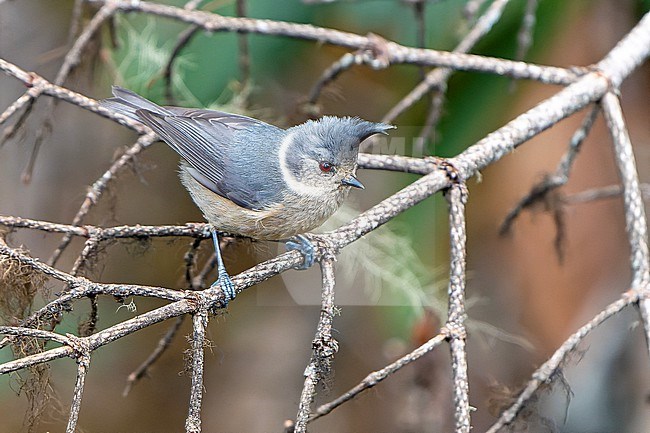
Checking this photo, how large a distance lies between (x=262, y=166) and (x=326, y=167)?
19 centimetres

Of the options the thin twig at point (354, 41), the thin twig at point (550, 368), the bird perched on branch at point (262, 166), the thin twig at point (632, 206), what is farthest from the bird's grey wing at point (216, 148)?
the thin twig at point (632, 206)

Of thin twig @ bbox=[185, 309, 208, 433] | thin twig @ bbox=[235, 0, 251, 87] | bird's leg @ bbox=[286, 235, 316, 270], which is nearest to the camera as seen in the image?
thin twig @ bbox=[185, 309, 208, 433]

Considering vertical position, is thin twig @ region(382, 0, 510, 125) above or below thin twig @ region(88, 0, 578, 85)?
above

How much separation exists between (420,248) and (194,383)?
2125 millimetres

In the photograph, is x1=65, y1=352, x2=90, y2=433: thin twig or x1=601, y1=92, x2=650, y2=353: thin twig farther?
x1=601, y1=92, x2=650, y2=353: thin twig

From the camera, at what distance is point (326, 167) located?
6.51ft

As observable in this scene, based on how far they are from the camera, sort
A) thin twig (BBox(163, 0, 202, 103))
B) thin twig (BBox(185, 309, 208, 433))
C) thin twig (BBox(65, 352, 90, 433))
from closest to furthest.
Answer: thin twig (BBox(65, 352, 90, 433)), thin twig (BBox(185, 309, 208, 433)), thin twig (BBox(163, 0, 202, 103))

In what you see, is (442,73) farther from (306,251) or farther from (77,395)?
(77,395)

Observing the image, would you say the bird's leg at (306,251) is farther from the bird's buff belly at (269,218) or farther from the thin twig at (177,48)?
the thin twig at (177,48)

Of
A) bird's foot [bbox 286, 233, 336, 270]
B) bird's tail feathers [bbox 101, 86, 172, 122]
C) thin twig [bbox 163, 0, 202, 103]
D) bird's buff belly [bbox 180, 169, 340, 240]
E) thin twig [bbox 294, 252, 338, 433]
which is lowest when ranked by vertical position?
thin twig [bbox 294, 252, 338, 433]

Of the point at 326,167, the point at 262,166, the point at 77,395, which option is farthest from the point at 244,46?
the point at 77,395

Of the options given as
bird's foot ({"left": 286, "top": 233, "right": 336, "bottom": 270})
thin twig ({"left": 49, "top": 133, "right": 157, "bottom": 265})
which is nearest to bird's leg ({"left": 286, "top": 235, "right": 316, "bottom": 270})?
bird's foot ({"left": 286, "top": 233, "right": 336, "bottom": 270})

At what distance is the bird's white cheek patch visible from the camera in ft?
6.51

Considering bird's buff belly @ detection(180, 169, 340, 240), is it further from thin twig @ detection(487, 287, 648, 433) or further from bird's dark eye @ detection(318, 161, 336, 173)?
thin twig @ detection(487, 287, 648, 433)
